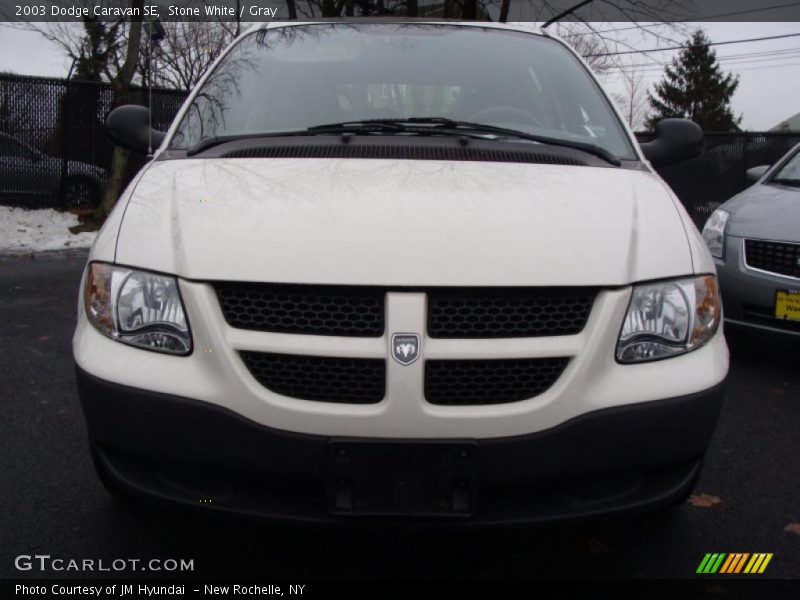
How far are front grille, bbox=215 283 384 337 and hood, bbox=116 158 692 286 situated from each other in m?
0.03

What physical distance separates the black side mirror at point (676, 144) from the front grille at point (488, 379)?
1713 mm

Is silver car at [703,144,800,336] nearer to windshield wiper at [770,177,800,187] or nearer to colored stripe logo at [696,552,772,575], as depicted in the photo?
windshield wiper at [770,177,800,187]

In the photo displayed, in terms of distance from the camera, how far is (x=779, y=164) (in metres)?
5.75

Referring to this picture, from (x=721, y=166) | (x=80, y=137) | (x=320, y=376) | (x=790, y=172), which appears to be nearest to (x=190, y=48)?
(x=80, y=137)

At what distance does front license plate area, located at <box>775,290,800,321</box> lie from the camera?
14.4ft

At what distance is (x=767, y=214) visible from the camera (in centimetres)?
482

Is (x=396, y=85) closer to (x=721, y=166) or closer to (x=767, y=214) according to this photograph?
(x=767, y=214)

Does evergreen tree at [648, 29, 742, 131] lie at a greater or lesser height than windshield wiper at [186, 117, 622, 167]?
lesser

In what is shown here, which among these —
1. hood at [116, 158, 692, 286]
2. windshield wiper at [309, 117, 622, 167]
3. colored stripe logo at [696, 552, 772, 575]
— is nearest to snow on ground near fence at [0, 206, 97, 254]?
windshield wiper at [309, 117, 622, 167]

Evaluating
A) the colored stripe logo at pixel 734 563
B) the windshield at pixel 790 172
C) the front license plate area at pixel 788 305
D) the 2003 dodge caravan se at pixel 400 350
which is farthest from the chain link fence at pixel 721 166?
the 2003 dodge caravan se at pixel 400 350

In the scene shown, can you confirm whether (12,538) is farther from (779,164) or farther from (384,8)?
A: (384,8)

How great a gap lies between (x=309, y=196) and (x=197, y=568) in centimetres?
115

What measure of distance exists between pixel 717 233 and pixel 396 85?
2788mm

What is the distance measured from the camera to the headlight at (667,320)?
1993mm
